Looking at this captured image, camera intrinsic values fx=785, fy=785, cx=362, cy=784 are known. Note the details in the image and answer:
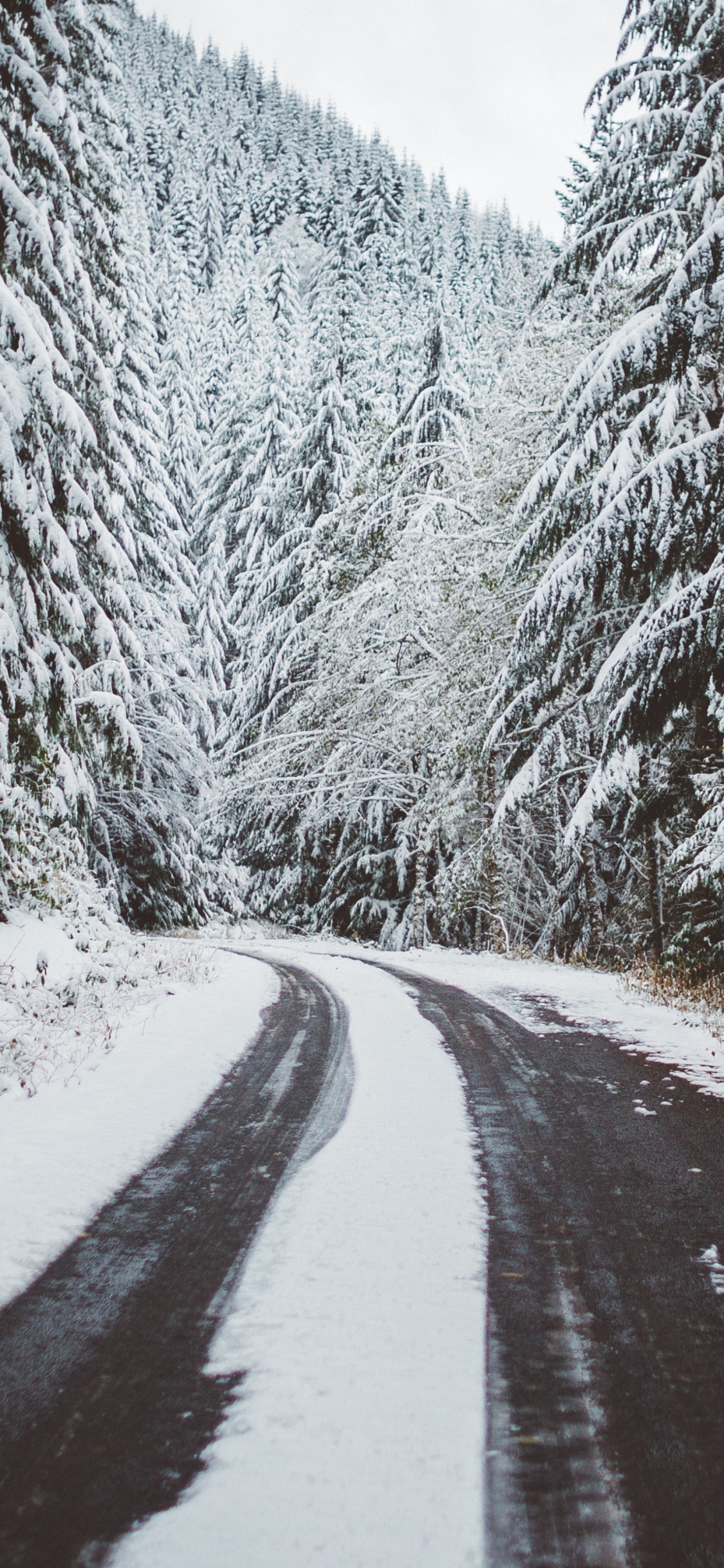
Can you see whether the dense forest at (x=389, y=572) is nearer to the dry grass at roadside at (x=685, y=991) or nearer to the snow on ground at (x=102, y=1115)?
the dry grass at roadside at (x=685, y=991)

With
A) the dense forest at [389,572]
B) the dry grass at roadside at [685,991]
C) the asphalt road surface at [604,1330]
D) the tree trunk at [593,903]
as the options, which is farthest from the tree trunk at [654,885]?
the asphalt road surface at [604,1330]

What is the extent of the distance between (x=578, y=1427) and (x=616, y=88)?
12.1m

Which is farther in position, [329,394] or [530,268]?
[329,394]

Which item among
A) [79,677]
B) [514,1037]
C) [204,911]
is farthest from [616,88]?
[204,911]

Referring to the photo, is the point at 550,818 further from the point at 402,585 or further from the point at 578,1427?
the point at 578,1427

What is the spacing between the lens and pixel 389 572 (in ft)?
48.3

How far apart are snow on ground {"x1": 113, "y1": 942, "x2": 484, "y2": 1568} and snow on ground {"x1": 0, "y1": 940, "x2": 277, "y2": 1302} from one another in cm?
82

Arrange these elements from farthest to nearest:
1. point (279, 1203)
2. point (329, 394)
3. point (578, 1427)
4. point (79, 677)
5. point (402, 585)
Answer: point (329, 394), point (402, 585), point (79, 677), point (279, 1203), point (578, 1427)

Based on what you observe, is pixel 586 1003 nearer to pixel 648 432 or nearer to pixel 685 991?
pixel 685 991

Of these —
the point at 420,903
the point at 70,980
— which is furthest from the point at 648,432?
the point at 420,903

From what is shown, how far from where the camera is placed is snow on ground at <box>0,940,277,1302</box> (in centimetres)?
305

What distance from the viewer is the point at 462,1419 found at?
1.98 metres

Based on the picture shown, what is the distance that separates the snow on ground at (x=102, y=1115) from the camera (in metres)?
3.05

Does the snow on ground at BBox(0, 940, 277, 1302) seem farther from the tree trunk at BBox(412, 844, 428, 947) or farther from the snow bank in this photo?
the tree trunk at BBox(412, 844, 428, 947)
